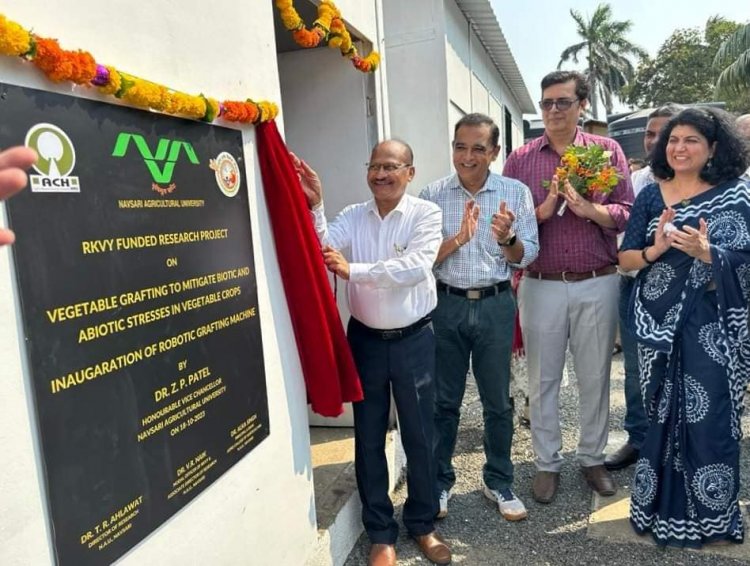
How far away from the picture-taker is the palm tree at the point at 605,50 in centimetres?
3969

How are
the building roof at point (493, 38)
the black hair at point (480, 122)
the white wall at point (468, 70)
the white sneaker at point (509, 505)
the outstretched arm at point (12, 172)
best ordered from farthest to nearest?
the building roof at point (493, 38)
the white wall at point (468, 70)
the white sneaker at point (509, 505)
the black hair at point (480, 122)
the outstretched arm at point (12, 172)

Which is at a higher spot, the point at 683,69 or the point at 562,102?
the point at 683,69

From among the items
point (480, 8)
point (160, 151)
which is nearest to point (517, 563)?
point (160, 151)

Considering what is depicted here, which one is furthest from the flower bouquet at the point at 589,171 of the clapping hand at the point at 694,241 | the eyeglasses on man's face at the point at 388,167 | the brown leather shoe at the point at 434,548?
the brown leather shoe at the point at 434,548

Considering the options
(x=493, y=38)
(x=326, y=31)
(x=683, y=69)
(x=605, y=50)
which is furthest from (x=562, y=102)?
(x=605, y=50)

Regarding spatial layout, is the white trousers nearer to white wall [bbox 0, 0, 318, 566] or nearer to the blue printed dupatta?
the blue printed dupatta

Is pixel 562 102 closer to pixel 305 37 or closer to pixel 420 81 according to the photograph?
pixel 305 37

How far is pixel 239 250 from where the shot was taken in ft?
6.91

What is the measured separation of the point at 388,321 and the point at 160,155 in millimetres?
1264

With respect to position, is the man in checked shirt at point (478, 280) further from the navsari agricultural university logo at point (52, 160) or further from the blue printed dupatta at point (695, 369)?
the navsari agricultural university logo at point (52, 160)

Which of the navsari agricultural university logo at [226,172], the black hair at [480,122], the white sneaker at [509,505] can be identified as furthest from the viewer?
the white sneaker at [509,505]

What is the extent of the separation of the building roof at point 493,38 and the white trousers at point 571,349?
4.14m

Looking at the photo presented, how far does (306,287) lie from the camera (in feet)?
7.88

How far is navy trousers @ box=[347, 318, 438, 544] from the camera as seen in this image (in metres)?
2.67
